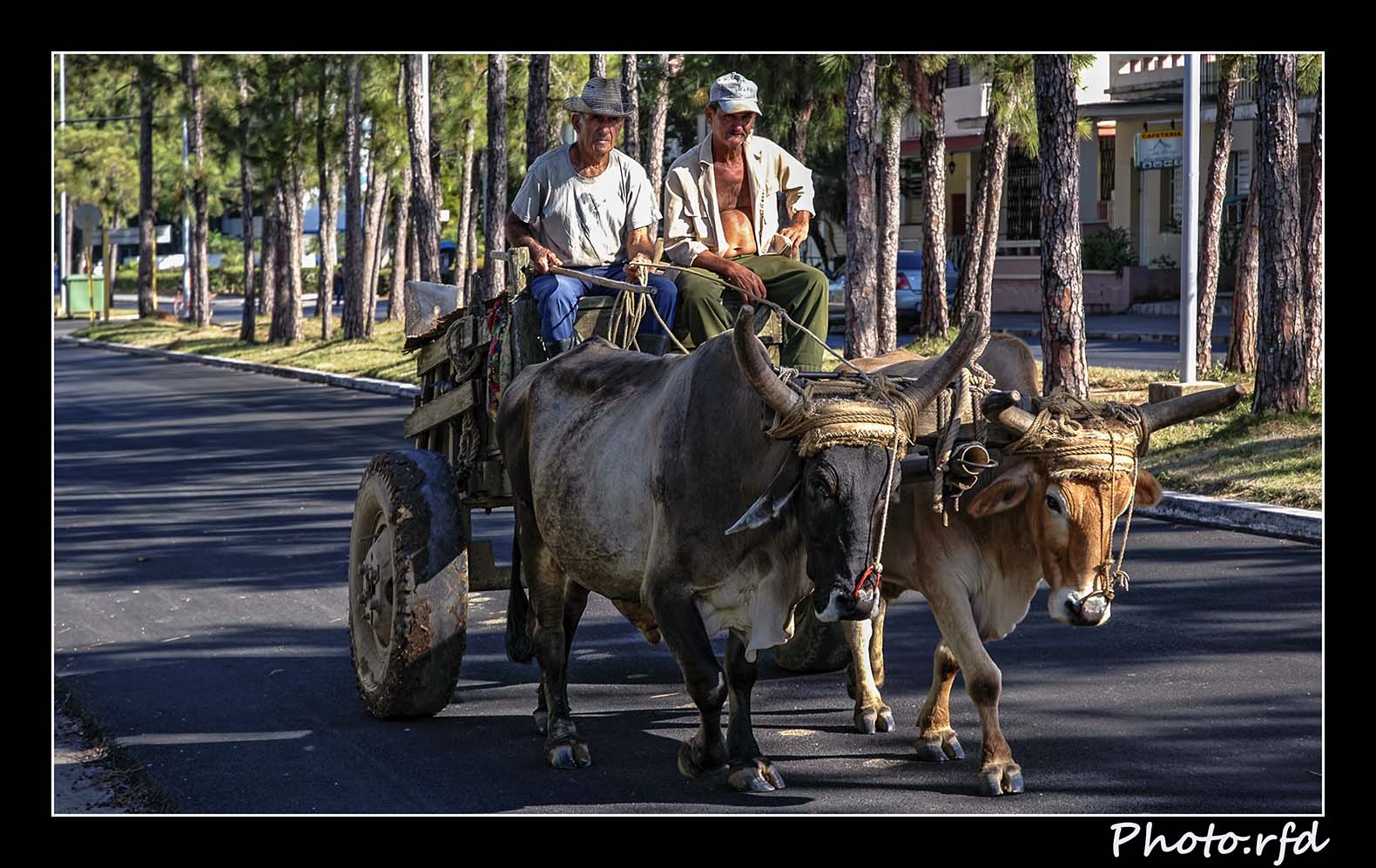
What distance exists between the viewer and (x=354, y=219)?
35250mm

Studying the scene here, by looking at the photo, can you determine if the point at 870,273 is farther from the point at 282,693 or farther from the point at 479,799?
the point at 479,799

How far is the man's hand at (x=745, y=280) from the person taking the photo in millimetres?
7965

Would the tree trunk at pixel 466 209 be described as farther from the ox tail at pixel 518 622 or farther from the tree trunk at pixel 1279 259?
the ox tail at pixel 518 622

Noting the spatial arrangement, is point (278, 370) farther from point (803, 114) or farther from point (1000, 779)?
point (1000, 779)

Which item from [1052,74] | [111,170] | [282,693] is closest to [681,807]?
[282,693]

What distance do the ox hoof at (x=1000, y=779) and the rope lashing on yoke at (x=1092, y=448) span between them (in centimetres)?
78

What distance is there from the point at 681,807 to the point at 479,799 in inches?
31.6

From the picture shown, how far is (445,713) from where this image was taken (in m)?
8.29

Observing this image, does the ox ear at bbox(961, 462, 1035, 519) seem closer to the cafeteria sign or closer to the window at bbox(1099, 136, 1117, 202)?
the cafeteria sign

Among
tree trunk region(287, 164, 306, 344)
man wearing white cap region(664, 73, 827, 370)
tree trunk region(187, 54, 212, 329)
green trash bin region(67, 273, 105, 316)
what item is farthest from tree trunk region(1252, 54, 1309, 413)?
green trash bin region(67, 273, 105, 316)

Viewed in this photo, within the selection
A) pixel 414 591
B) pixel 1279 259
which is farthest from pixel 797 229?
pixel 1279 259

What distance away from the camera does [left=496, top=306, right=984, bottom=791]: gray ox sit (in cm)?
613

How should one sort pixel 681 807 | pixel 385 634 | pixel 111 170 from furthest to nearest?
pixel 111 170 < pixel 385 634 < pixel 681 807

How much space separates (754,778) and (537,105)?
61.8 feet
